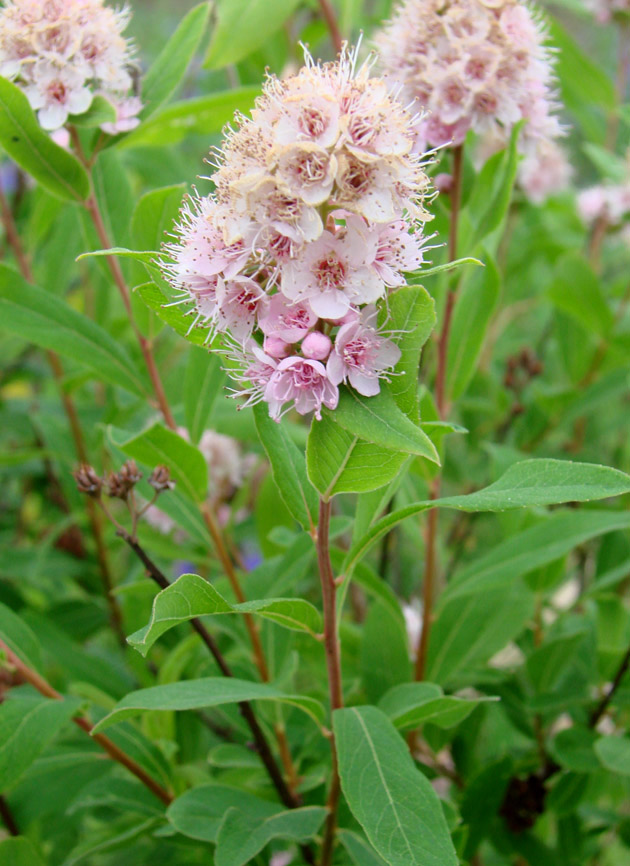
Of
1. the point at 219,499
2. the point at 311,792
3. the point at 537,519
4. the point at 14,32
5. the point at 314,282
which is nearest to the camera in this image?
the point at 314,282

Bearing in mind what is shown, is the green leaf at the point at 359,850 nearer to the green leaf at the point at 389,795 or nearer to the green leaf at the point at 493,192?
the green leaf at the point at 389,795

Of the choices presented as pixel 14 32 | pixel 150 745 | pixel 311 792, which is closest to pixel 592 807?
pixel 311 792

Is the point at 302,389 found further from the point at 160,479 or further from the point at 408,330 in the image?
the point at 160,479

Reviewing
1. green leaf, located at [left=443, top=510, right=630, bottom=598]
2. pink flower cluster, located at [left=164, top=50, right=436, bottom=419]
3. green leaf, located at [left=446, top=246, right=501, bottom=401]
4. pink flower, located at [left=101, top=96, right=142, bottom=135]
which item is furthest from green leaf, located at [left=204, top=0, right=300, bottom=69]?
green leaf, located at [left=443, top=510, right=630, bottom=598]

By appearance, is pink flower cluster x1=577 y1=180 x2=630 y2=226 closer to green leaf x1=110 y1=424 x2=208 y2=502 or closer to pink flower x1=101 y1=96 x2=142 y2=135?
pink flower x1=101 y1=96 x2=142 y2=135

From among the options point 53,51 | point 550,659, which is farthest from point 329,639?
point 53,51

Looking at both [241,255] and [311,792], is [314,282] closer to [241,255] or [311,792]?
[241,255]
